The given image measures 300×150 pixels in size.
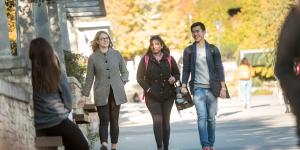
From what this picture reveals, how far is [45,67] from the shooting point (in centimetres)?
824

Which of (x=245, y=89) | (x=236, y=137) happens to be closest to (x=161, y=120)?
(x=236, y=137)

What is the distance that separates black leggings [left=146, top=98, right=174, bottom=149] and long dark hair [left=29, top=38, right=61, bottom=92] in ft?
14.5

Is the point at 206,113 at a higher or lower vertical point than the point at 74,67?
lower

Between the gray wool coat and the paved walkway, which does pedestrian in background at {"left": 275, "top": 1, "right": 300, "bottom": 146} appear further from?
the gray wool coat

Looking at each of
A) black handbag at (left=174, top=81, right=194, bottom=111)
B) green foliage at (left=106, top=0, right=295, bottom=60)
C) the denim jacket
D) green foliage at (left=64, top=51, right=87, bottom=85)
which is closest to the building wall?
Answer: the denim jacket

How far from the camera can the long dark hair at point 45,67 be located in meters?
8.23

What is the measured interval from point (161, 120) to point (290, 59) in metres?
7.47

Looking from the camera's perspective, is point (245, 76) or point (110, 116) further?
point (245, 76)

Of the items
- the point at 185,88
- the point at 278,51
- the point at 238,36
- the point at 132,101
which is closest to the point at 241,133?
the point at 185,88

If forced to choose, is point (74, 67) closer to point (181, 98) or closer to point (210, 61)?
point (181, 98)

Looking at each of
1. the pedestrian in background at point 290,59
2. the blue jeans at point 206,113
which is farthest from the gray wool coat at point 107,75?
the pedestrian in background at point 290,59

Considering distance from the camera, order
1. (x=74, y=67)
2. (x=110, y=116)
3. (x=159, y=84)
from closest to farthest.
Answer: (x=110, y=116) → (x=159, y=84) → (x=74, y=67)

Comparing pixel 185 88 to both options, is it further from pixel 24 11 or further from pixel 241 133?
pixel 241 133

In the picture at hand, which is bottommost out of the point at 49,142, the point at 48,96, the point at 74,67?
the point at 49,142
